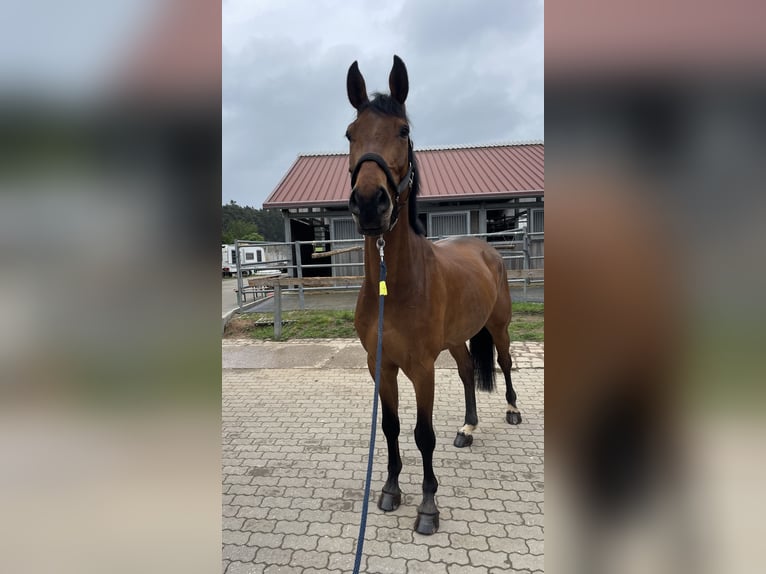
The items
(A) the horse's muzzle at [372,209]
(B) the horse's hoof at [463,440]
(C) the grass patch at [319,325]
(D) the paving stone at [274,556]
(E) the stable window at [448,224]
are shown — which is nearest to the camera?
(A) the horse's muzzle at [372,209]

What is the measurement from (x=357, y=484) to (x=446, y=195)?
9393mm

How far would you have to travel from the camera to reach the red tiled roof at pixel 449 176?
1088 centimetres

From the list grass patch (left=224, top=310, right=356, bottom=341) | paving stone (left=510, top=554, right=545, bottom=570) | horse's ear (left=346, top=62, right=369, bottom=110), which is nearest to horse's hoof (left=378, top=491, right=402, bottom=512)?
paving stone (left=510, top=554, right=545, bottom=570)

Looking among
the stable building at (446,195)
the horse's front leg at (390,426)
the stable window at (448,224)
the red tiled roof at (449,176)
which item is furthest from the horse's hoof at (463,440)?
the stable window at (448,224)

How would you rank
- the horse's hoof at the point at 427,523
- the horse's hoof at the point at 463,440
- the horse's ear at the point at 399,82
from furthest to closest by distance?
the horse's hoof at the point at 463,440
the horse's hoof at the point at 427,523
the horse's ear at the point at 399,82

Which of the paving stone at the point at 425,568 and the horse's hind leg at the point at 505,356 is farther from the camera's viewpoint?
the horse's hind leg at the point at 505,356

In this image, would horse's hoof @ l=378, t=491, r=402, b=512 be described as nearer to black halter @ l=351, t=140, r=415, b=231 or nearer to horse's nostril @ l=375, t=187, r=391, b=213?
black halter @ l=351, t=140, r=415, b=231

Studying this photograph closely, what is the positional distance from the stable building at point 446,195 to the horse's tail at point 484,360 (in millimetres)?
7336

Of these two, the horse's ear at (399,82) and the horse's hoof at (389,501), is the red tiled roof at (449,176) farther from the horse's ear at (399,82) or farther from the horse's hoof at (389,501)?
the horse's hoof at (389,501)

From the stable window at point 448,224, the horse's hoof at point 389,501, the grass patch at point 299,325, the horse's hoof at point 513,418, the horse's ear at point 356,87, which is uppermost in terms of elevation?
the stable window at point 448,224

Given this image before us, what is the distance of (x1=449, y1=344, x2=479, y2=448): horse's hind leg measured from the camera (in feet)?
10.2
